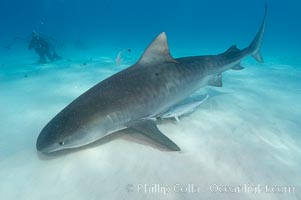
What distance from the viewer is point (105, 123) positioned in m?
3.40

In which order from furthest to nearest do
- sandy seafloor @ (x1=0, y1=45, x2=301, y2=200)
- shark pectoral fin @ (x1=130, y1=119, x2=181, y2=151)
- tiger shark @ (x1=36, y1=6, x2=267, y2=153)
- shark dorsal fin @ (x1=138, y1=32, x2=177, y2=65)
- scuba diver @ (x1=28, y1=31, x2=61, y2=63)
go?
1. scuba diver @ (x1=28, y1=31, x2=61, y2=63)
2. shark dorsal fin @ (x1=138, y1=32, x2=177, y2=65)
3. shark pectoral fin @ (x1=130, y1=119, x2=181, y2=151)
4. tiger shark @ (x1=36, y1=6, x2=267, y2=153)
5. sandy seafloor @ (x1=0, y1=45, x2=301, y2=200)

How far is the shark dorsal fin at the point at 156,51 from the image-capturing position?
14.6 feet

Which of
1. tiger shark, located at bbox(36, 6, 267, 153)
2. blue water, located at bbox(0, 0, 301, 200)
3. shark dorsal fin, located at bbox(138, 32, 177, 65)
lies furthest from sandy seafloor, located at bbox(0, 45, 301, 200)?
shark dorsal fin, located at bbox(138, 32, 177, 65)

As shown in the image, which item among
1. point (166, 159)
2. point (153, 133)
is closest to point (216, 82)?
point (153, 133)

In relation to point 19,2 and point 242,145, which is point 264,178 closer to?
point 242,145

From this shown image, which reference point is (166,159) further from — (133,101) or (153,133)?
(133,101)

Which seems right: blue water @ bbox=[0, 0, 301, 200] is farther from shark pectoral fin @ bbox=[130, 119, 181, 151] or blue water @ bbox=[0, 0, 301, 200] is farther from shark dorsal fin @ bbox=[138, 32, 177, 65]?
shark dorsal fin @ bbox=[138, 32, 177, 65]

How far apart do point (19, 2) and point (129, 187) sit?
192 metres

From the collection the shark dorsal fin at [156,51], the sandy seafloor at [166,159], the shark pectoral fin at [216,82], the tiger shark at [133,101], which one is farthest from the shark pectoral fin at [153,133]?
the shark pectoral fin at [216,82]

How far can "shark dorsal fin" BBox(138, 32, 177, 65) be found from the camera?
14.6ft

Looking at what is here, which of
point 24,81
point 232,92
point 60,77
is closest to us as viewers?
point 232,92

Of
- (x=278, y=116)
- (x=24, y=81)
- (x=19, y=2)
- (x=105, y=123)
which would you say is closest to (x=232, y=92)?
(x=278, y=116)

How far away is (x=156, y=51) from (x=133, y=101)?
1315 mm

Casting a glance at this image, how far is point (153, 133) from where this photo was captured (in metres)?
3.48
